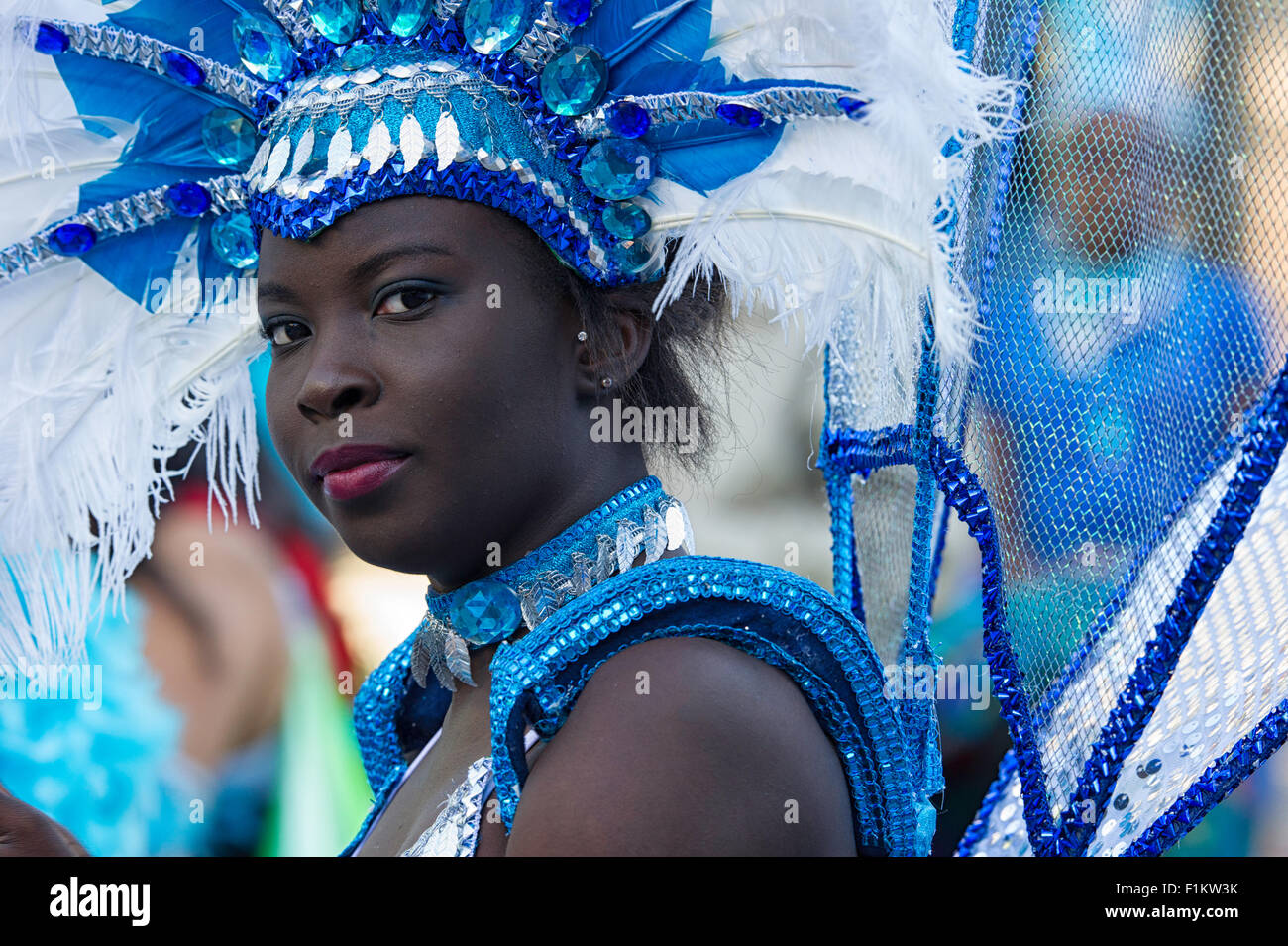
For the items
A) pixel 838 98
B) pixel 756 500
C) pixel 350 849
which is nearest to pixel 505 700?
pixel 350 849

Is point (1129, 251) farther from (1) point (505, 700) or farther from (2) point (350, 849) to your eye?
(2) point (350, 849)

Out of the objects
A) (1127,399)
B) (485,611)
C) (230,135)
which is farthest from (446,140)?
(1127,399)

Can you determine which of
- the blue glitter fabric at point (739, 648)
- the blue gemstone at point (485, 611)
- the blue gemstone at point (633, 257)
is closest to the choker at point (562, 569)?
the blue gemstone at point (485, 611)

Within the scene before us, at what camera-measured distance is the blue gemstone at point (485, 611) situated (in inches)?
61.6

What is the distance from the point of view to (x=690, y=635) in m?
1.35

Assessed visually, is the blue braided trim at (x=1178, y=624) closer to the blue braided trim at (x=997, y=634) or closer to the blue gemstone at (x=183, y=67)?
the blue braided trim at (x=997, y=634)

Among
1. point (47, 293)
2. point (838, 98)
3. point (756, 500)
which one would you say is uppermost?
point (756, 500)

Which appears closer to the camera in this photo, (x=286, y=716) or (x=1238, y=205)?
(x=1238, y=205)

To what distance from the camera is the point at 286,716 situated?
413 cm

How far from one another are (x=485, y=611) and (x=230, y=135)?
28.6 inches

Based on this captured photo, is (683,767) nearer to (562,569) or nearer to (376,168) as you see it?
(562,569)

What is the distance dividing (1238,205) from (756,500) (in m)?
2.55

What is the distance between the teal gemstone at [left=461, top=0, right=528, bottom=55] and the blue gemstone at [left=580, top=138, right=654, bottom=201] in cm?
16

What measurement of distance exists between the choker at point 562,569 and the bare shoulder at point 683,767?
0.20 metres
